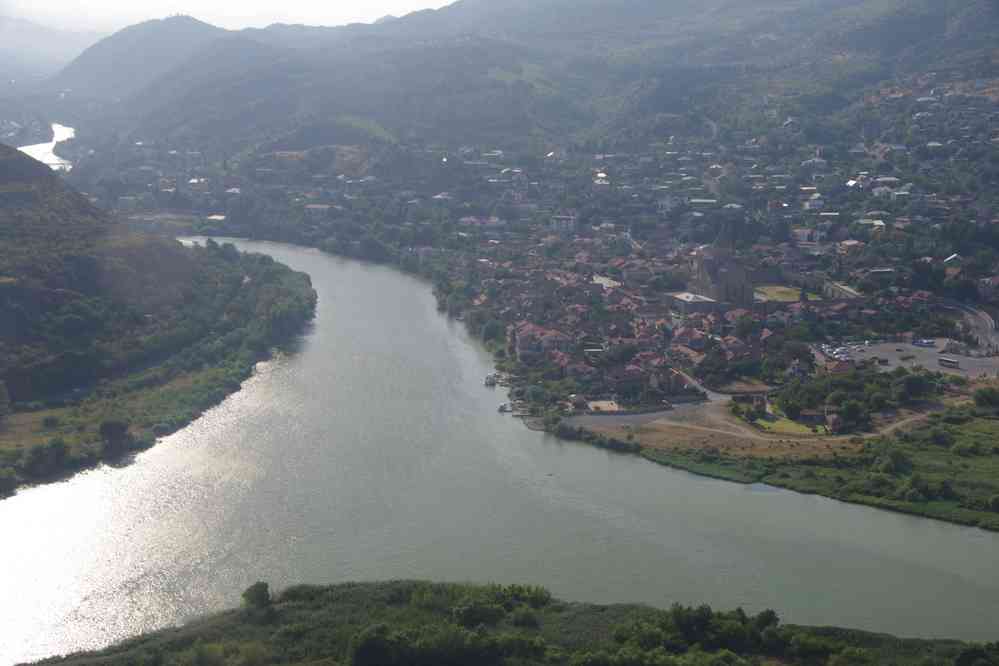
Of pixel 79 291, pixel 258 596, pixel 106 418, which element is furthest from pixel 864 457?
pixel 79 291

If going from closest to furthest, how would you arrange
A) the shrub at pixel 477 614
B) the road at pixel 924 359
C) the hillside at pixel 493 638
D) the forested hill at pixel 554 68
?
the hillside at pixel 493 638 < the shrub at pixel 477 614 < the road at pixel 924 359 < the forested hill at pixel 554 68

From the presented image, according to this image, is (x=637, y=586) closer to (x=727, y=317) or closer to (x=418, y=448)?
(x=418, y=448)

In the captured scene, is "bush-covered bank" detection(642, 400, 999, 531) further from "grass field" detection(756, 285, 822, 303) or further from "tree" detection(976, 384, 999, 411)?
"grass field" detection(756, 285, 822, 303)

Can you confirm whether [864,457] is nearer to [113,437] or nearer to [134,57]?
[113,437]

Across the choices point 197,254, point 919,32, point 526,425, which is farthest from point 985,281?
point 919,32

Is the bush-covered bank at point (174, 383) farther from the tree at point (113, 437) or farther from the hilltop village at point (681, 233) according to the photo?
the hilltop village at point (681, 233)

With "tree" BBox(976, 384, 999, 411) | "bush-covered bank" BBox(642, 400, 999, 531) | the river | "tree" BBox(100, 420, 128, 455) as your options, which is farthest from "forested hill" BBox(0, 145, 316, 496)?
the river

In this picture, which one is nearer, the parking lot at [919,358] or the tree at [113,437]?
the tree at [113,437]

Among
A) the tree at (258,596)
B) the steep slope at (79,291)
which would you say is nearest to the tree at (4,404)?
the steep slope at (79,291)
